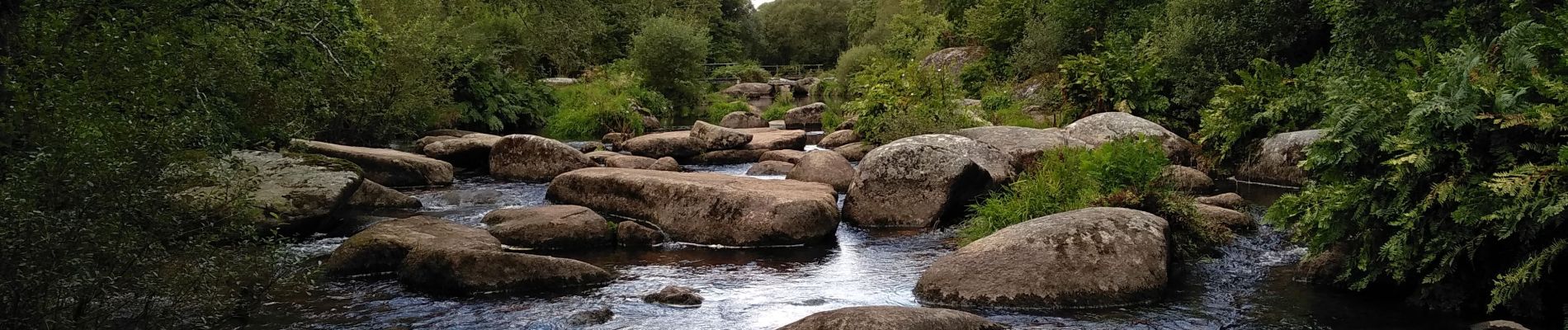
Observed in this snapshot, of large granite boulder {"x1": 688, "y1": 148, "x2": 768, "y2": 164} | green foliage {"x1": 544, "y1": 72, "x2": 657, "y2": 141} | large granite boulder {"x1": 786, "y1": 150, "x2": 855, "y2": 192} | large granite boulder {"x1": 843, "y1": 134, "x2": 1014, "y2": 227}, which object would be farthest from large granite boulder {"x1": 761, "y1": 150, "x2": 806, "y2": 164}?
green foliage {"x1": 544, "y1": 72, "x2": 657, "y2": 141}

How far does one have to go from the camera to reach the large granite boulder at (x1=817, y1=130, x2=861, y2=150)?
2033cm

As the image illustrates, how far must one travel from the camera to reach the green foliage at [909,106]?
16.2 meters

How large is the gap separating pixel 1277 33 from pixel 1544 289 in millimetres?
12226

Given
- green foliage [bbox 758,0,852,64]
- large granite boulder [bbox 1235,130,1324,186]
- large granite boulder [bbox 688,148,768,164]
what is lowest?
large granite boulder [bbox 688,148,768,164]

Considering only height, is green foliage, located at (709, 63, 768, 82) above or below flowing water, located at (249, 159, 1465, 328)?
above

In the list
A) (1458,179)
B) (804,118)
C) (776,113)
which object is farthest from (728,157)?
(776,113)

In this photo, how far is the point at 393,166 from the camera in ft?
47.3

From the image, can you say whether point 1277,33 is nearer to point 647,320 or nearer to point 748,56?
point 647,320

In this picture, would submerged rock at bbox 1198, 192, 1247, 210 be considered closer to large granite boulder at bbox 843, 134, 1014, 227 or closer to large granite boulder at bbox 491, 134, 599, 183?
large granite boulder at bbox 843, 134, 1014, 227

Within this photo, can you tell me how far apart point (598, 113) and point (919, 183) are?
639 inches

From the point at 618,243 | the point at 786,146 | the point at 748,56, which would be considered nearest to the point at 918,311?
the point at 618,243

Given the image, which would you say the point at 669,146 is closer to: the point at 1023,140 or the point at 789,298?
the point at 1023,140

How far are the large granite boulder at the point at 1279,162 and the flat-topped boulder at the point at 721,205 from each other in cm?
680

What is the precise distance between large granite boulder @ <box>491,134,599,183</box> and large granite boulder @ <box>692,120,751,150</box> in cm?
318
